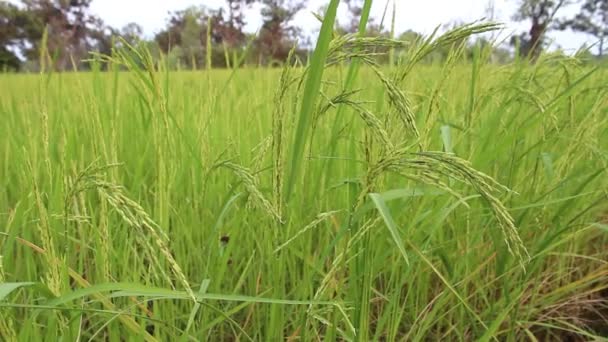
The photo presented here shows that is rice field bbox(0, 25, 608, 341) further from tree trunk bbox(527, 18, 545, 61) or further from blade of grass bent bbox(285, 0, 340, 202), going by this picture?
tree trunk bbox(527, 18, 545, 61)

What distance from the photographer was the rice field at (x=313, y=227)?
18.9 inches

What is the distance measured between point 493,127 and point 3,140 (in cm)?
148

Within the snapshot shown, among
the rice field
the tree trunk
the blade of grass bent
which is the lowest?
the rice field

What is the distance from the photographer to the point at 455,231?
3.06 ft

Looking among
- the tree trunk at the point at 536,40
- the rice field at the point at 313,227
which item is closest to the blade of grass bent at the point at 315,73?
the rice field at the point at 313,227

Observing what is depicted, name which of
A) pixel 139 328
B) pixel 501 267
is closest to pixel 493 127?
pixel 501 267

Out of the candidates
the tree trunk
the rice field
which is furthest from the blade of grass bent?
the tree trunk

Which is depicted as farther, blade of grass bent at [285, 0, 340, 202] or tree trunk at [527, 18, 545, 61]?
tree trunk at [527, 18, 545, 61]

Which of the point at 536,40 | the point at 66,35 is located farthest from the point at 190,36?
the point at 536,40

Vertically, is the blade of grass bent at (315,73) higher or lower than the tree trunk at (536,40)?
lower

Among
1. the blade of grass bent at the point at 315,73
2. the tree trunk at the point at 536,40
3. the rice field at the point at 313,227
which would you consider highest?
the tree trunk at the point at 536,40

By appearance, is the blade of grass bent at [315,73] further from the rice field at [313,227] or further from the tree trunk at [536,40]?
the tree trunk at [536,40]

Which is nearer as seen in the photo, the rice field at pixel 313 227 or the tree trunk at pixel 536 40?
the rice field at pixel 313 227

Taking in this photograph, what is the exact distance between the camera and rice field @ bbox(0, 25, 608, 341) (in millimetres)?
480
